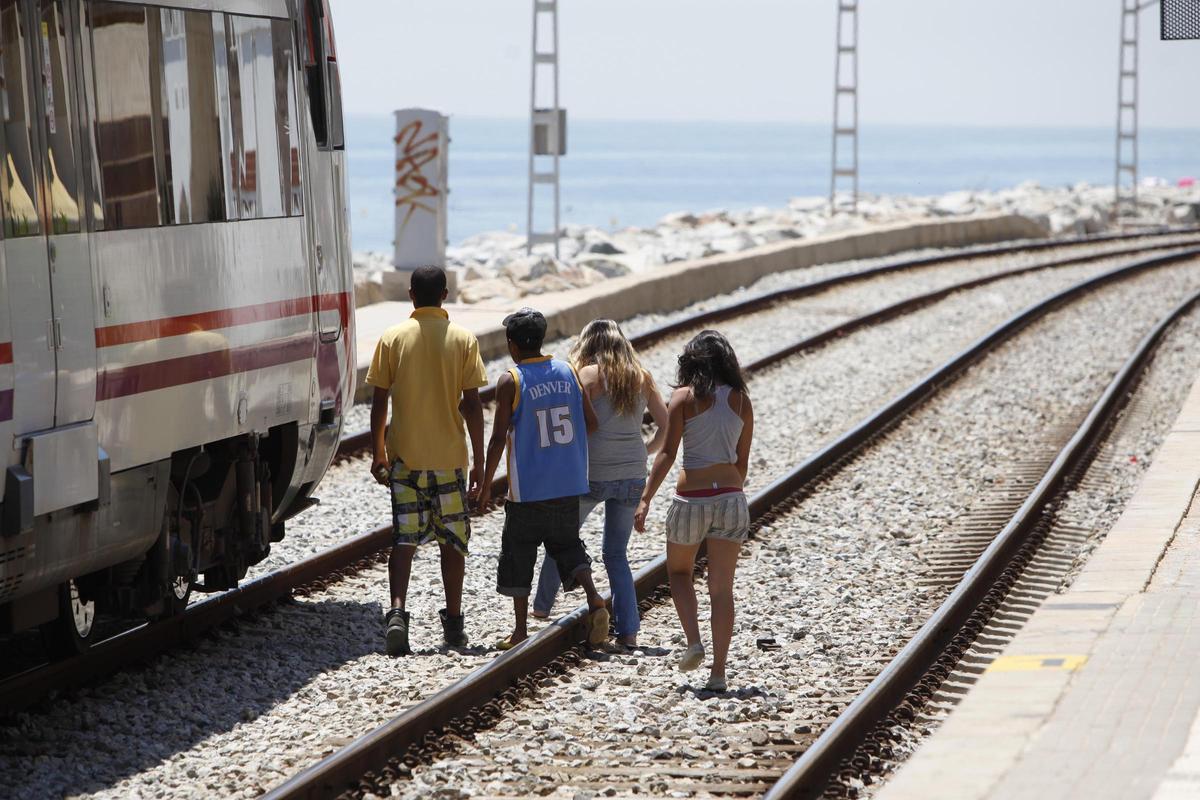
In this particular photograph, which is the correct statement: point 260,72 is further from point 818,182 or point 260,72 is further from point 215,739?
point 818,182

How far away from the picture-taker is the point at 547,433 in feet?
25.2

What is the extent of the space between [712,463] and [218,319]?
216 cm

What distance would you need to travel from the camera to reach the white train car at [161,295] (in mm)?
6133

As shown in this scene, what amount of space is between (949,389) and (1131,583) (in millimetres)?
8178

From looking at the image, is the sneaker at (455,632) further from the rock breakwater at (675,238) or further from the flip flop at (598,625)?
the rock breakwater at (675,238)

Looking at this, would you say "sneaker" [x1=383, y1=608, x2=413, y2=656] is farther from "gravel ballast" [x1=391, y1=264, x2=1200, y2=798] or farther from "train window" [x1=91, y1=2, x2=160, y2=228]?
"train window" [x1=91, y1=2, x2=160, y2=228]

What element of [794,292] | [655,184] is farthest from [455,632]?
[655,184]

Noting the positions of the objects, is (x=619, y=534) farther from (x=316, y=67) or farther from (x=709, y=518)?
(x=316, y=67)

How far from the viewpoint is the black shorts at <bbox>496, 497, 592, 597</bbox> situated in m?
7.81

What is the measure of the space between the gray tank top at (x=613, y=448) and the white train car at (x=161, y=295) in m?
1.43

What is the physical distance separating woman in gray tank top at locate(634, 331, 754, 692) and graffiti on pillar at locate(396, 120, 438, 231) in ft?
48.3

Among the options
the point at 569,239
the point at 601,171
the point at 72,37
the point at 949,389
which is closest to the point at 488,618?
the point at 72,37

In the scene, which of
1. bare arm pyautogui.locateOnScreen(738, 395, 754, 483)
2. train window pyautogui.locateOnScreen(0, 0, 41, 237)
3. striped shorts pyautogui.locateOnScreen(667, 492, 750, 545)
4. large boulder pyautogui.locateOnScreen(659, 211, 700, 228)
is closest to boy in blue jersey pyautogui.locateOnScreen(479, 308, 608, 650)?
striped shorts pyautogui.locateOnScreen(667, 492, 750, 545)

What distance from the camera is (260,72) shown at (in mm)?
7848
